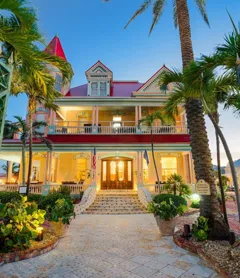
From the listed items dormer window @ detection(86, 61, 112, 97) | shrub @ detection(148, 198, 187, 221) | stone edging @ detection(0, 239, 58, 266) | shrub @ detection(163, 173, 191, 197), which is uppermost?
dormer window @ detection(86, 61, 112, 97)

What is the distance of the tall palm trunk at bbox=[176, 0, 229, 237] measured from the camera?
4676 millimetres

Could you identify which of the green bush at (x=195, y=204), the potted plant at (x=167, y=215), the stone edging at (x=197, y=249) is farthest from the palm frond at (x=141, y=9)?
the green bush at (x=195, y=204)

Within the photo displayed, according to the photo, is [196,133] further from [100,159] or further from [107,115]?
[107,115]

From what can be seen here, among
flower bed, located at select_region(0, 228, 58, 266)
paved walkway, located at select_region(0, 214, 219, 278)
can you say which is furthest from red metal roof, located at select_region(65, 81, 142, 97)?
flower bed, located at select_region(0, 228, 58, 266)

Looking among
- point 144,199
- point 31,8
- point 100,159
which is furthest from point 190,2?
point 100,159

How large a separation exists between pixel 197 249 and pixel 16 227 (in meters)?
Result: 4.48

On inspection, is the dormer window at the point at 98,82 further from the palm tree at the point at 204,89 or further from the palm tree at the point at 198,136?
the palm tree at the point at 204,89

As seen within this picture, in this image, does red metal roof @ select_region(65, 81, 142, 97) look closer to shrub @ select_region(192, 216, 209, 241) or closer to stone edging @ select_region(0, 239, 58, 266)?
shrub @ select_region(192, 216, 209, 241)

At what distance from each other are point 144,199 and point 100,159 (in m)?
5.62

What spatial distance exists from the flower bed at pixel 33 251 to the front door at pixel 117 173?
10.2 metres

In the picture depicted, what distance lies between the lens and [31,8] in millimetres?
4035

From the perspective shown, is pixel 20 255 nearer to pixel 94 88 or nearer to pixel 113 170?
pixel 113 170

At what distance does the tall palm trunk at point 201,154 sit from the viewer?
4.68m

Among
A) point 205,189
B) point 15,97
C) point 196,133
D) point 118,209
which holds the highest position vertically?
point 15,97
